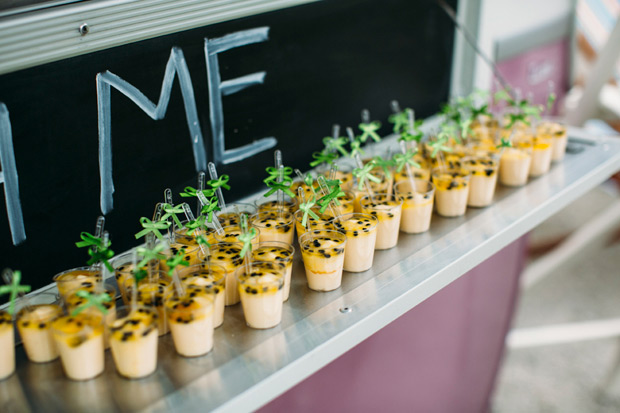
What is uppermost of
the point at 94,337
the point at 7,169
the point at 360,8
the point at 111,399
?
the point at 360,8

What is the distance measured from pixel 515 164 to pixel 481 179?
0.74ft

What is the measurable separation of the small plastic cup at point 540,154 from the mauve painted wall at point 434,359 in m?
0.42

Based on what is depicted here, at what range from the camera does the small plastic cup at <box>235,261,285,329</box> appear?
1.39 metres

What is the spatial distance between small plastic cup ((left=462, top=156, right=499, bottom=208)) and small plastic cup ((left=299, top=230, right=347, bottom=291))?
63cm

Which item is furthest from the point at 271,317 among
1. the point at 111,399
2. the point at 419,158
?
the point at 419,158

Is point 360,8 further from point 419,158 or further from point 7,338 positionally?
point 7,338

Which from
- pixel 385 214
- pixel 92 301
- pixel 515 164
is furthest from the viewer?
pixel 515 164

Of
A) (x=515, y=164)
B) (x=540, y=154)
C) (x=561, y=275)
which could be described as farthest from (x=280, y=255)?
(x=561, y=275)

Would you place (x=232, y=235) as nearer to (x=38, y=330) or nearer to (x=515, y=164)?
(x=38, y=330)

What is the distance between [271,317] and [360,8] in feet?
4.53

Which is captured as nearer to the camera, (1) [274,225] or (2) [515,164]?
(1) [274,225]

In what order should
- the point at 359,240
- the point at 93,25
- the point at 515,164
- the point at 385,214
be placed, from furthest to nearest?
the point at 515,164
the point at 385,214
the point at 359,240
the point at 93,25

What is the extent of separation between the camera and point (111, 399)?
4.06 feet

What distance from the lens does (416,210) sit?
182 centimetres
